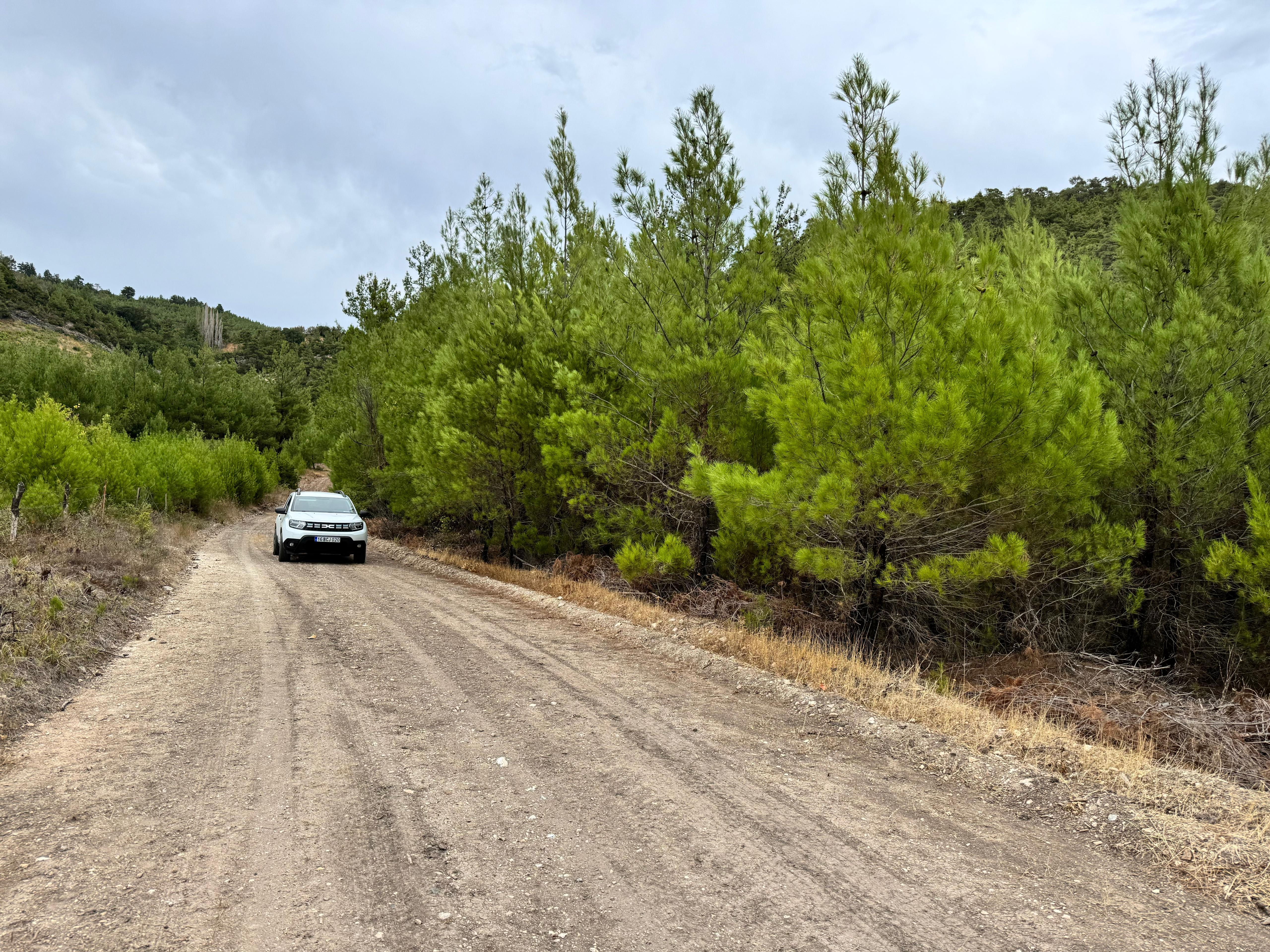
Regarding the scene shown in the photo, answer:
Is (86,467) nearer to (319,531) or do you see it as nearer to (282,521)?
(282,521)

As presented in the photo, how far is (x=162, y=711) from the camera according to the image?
19.5 ft

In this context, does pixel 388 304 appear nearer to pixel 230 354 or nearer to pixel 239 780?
pixel 239 780

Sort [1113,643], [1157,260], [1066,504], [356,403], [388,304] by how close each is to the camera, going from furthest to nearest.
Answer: [388,304], [356,403], [1113,643], [1157,260], [1066,504]

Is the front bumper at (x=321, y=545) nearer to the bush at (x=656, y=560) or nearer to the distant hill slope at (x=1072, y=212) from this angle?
the bush at (x=656, y=560)

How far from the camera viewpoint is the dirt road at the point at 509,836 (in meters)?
3.11

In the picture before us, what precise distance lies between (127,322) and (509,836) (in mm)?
101086

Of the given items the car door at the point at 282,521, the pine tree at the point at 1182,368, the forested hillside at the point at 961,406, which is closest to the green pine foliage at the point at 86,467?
the car door at the point at 282,521

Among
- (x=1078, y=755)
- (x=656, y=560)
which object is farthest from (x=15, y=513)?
(x=1078, y=755)

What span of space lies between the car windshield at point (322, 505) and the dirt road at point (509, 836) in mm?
13238

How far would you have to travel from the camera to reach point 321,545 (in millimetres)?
18875

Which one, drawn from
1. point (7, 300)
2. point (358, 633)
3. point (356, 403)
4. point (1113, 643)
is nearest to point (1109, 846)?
point (1113, 643)

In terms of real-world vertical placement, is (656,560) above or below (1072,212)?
below

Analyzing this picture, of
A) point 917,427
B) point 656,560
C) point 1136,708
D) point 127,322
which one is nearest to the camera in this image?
point 1136,708

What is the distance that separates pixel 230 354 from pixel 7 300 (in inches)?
1002
